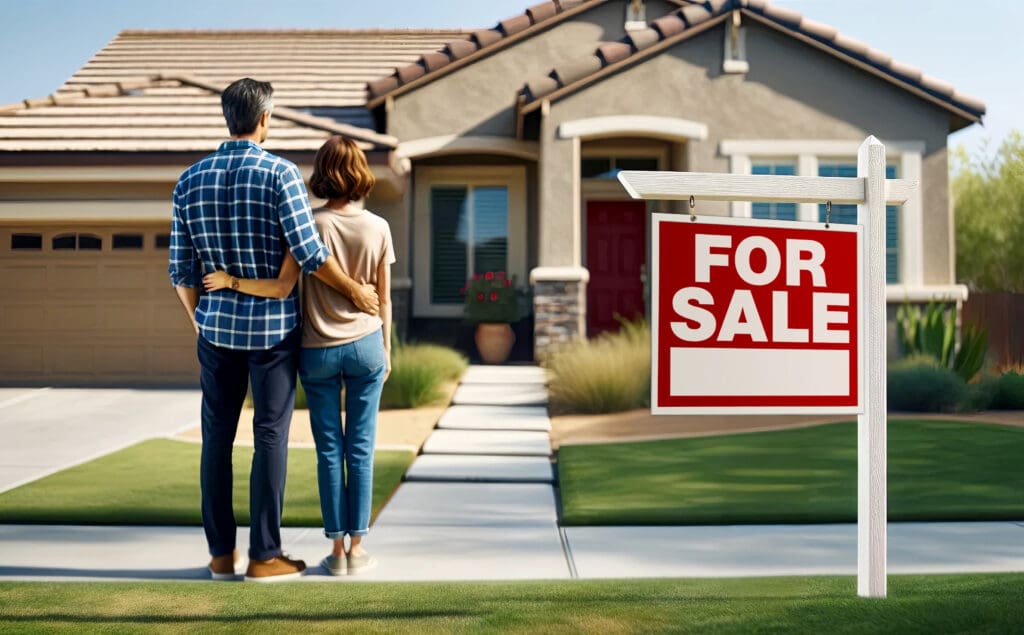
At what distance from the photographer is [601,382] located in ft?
35.7

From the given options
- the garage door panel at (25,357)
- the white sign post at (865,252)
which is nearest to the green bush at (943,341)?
the white sign post at (865,252)

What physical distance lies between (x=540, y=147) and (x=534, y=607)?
36.0 feet

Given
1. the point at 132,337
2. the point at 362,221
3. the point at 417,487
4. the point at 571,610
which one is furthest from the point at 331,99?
the point at 571,610

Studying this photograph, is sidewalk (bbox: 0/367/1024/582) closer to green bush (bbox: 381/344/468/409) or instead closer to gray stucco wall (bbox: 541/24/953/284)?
green bush (bbox: 381/344/468/409)

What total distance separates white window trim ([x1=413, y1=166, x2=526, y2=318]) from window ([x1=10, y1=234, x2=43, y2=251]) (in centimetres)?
551

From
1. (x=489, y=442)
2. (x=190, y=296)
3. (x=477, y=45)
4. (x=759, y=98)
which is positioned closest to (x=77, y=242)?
(x=477, y=45)

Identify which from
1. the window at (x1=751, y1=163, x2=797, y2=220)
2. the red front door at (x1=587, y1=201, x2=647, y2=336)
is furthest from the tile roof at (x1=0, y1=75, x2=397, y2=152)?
the window at (x1=751, y1=163, x2=797, y2=220)

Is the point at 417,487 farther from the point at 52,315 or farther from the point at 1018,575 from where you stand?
the point at 52,315

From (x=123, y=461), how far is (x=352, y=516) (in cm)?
417

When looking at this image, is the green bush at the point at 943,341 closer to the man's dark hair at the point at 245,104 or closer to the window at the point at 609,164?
the window at the point at 609,164

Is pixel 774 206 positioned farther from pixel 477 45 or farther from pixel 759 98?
pixel 477 45

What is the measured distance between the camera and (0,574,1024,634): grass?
359cm

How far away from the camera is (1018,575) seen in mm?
4383

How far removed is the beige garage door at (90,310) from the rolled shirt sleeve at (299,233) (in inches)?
408
